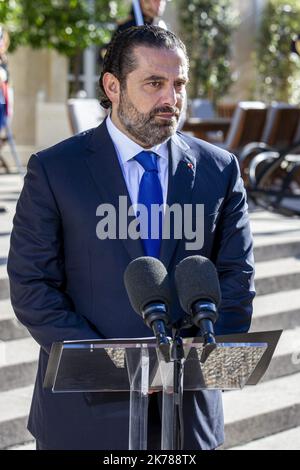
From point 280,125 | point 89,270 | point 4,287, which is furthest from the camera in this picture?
point 280,125

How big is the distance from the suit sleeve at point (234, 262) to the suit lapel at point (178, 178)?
14 cm

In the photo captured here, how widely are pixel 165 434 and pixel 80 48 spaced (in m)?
15.3

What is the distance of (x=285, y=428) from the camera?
227 inches

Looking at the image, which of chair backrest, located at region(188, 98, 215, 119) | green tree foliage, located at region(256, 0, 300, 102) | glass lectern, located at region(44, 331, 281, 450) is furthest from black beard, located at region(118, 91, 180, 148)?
green tree foliage, located at region(256, 0, 300, 102)

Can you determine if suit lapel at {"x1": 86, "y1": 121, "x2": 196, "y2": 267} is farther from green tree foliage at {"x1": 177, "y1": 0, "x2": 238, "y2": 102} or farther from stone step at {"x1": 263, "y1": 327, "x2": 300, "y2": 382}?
green tree foliage at {"x1": 177, "y1": 0, "x2": 238, "y2": 102}

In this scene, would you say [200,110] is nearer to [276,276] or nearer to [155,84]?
[276,276]

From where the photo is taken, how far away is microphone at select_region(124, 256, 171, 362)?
2.24m

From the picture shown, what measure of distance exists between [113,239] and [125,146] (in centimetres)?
29

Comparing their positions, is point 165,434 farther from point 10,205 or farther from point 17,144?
point 17,144

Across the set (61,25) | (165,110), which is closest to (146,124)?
(165,110)

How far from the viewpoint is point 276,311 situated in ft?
21.6

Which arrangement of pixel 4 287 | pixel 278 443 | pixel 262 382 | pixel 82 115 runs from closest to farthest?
1. pixel 278 443
2. pixel 4 287
3. pixel 262 382
4. pixel 82 115

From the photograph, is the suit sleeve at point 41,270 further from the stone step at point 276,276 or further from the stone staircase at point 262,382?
the stone step at point 276,276

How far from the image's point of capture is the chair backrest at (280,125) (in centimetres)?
1195
